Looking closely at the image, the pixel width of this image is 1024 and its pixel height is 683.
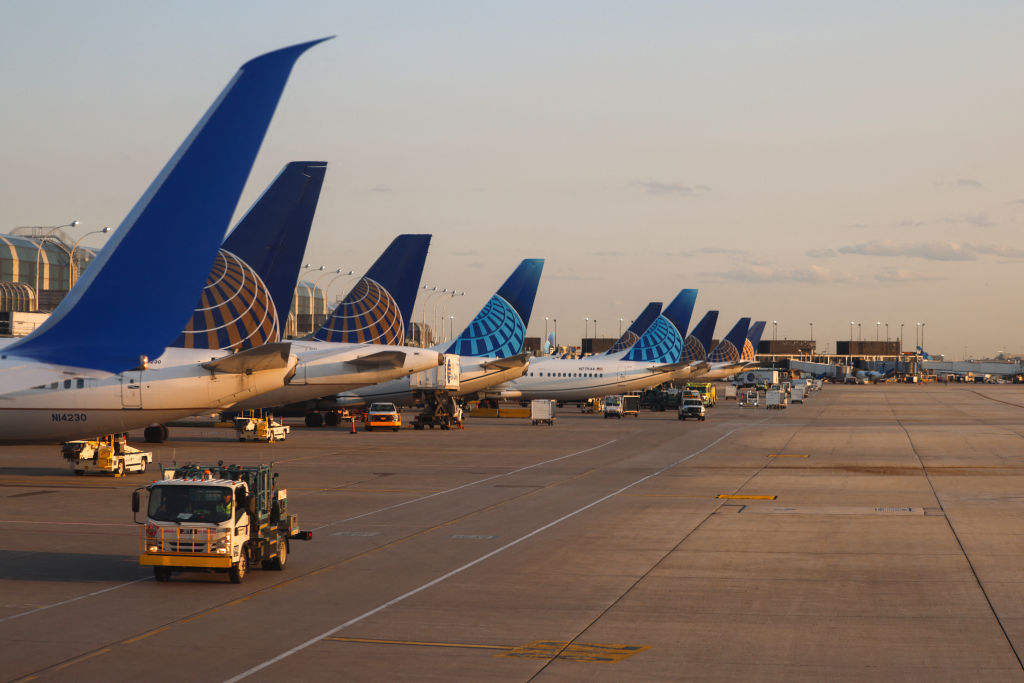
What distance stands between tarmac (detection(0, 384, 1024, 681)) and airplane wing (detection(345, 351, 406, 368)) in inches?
363

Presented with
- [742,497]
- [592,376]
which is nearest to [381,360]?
[742,497]

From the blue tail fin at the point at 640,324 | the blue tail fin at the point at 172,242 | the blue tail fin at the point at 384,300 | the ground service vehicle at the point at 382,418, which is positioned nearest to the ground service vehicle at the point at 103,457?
the blue tail fin at the point at 384,300

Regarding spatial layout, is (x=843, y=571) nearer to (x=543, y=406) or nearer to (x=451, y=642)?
(x=451, y=642)

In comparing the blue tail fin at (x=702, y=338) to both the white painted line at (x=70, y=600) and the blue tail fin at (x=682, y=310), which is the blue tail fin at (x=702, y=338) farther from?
the white painted line at (x=70, y=600)

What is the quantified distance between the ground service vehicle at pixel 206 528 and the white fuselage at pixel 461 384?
183 ft

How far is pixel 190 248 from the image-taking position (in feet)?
62.8

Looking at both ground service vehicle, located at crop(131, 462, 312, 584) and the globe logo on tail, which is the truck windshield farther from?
the globe logo on tail

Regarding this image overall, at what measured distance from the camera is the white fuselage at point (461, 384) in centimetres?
7894

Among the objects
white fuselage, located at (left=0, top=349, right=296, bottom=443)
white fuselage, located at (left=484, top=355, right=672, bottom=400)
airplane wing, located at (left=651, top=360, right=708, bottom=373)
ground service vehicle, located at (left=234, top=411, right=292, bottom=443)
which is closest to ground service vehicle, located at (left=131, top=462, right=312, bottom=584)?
white fuselage, located at (left=0, top=349, right=296, bottom=443)

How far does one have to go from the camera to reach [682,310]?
372 feet

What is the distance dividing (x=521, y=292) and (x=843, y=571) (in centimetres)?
5896

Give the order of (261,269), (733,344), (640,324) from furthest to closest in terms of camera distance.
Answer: (733,344) < (640,324) < (261,269)

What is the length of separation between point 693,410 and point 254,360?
60998mm

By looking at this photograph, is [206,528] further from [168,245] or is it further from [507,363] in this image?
[507,363]
